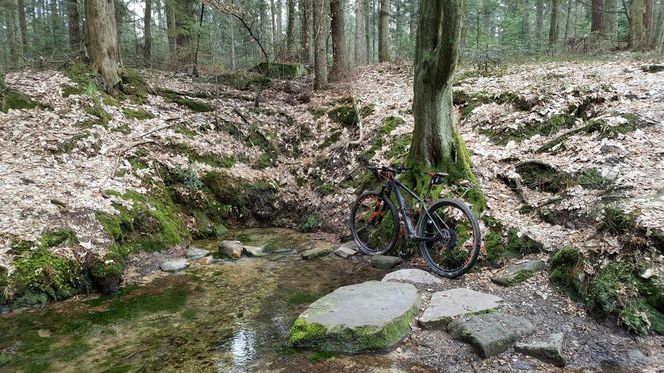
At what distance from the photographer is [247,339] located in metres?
3.98

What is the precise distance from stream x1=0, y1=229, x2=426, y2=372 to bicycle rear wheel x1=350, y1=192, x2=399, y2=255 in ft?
1.54

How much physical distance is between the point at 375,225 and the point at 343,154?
109 inches

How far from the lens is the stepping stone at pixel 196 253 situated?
6.42m

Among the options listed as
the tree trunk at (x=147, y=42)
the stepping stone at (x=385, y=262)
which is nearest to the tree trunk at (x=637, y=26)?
the stepping stone at (x=385, y=262)

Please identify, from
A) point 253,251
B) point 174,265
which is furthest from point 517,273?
point 174,265

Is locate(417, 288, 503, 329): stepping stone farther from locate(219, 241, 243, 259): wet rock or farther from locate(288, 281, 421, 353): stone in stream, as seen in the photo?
locate(219, 241, 243, 259): wet rock

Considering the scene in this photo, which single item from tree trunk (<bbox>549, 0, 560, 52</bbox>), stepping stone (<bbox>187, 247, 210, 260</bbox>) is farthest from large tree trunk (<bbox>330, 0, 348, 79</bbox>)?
tree trunk (<bbox>549, 0, 560, 52</bbox>)

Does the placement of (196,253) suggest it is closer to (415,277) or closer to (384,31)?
(415,277)

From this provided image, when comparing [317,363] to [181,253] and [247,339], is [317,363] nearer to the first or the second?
[247,339]

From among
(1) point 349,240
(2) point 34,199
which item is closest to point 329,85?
(1) point 349,240

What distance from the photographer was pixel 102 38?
937 centimetres

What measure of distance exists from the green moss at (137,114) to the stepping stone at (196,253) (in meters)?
3.93

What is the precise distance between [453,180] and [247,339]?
12.5 feet

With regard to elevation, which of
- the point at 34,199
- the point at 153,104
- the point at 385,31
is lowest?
the point at 34,199
